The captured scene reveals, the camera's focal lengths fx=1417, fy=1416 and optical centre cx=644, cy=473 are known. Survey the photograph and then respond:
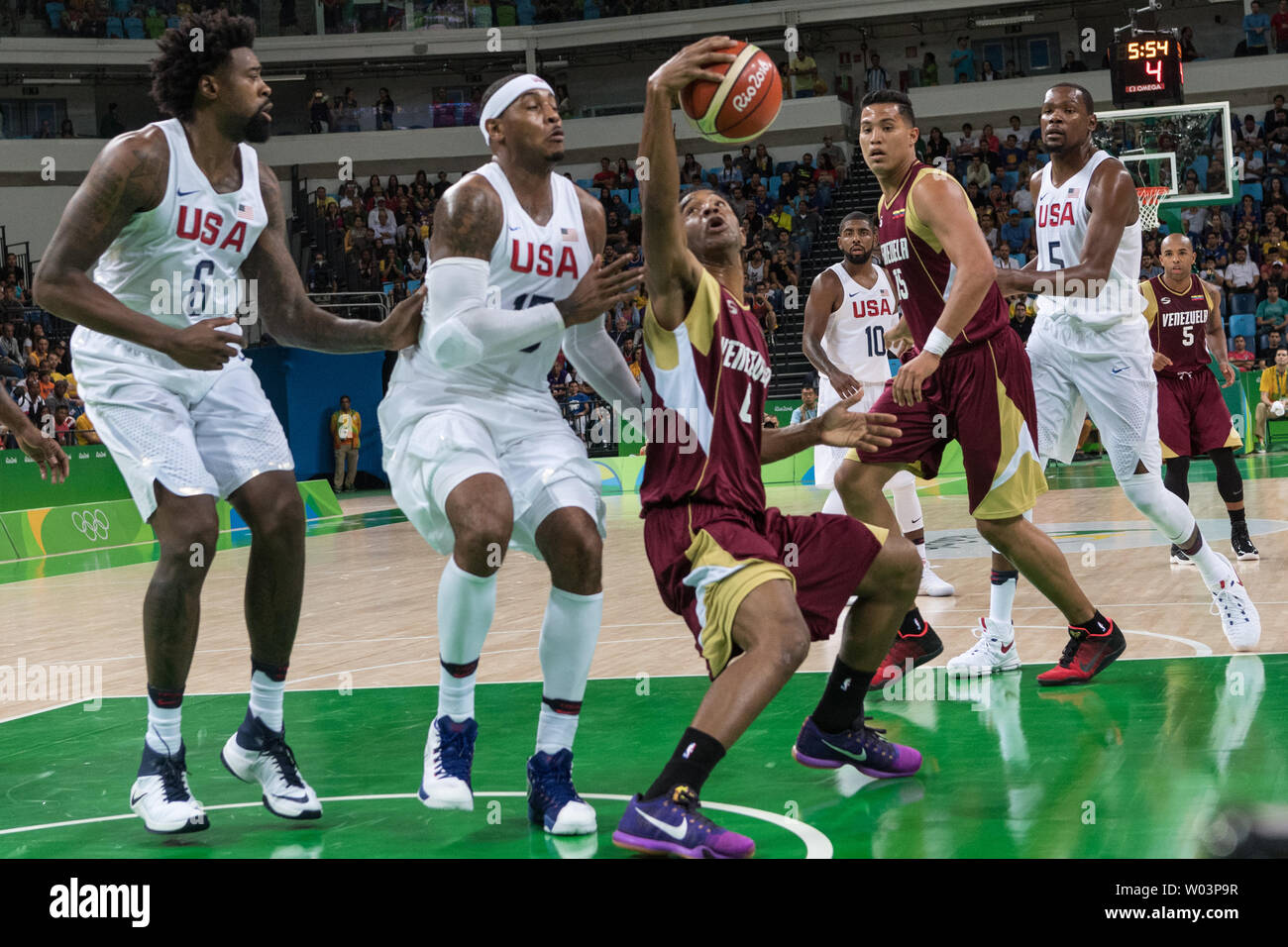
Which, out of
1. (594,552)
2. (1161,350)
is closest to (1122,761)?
(594,552)

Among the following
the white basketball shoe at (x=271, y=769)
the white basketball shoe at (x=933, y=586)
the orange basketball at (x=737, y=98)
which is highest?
the orange basketball at (x=737, y=98)

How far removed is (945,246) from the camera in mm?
5277

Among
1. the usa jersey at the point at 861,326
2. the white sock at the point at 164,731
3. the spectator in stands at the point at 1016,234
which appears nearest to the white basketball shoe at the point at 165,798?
the white sock at the point at 164,731

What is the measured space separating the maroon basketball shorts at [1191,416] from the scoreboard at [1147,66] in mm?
9164

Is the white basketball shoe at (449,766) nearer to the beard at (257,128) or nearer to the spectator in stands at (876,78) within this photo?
the beard at (257,128)

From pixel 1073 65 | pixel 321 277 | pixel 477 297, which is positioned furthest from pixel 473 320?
pixel 1073 65

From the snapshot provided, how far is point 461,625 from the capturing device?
4.07m

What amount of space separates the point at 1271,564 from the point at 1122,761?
15.7 ft

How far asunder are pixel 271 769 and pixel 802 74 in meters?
28.0

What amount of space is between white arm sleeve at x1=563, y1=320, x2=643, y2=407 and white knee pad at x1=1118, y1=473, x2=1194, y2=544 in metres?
2.91

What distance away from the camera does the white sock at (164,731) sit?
411 centimetres

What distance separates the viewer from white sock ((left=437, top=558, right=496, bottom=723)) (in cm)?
405

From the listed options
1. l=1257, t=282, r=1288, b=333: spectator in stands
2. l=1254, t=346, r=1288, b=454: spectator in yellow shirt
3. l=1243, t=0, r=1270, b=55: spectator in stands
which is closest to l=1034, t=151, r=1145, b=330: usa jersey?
l=1254, t=346, r=1288, b=454: spectator in yellow shirt
